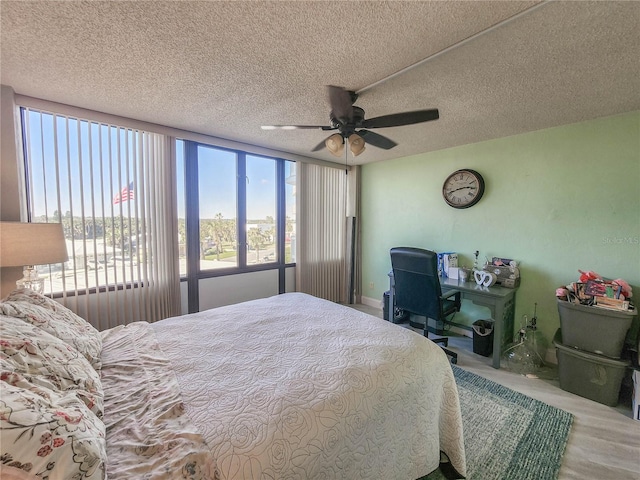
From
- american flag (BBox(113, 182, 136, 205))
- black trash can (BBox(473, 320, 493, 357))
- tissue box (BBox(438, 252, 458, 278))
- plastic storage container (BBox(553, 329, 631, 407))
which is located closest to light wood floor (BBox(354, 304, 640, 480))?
plastic storage container (BBox(553, 329, 631, 407))

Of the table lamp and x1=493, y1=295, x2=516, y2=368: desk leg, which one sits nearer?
the table lamp

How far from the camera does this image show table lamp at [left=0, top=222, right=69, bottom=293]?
1.58m

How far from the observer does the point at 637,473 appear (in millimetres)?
1446

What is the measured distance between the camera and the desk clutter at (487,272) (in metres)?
2.75

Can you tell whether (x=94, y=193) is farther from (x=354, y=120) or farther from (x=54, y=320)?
(x=354, y=120)

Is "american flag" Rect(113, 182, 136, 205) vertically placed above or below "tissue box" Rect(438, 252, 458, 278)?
above

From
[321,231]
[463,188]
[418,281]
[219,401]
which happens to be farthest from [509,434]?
[321,231]

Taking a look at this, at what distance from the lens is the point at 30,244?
1.64m

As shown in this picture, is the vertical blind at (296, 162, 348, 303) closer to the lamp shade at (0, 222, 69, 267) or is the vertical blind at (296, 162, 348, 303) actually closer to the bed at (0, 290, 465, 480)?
the bed at (0, 290, 465, 480)

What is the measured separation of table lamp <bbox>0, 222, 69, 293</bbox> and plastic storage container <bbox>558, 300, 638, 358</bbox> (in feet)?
12.6

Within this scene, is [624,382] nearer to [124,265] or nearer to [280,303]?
[280,303]

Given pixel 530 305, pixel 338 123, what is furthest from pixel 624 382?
pixel 338 123

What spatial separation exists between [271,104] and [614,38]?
2.06m

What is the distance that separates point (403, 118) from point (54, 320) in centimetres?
216
